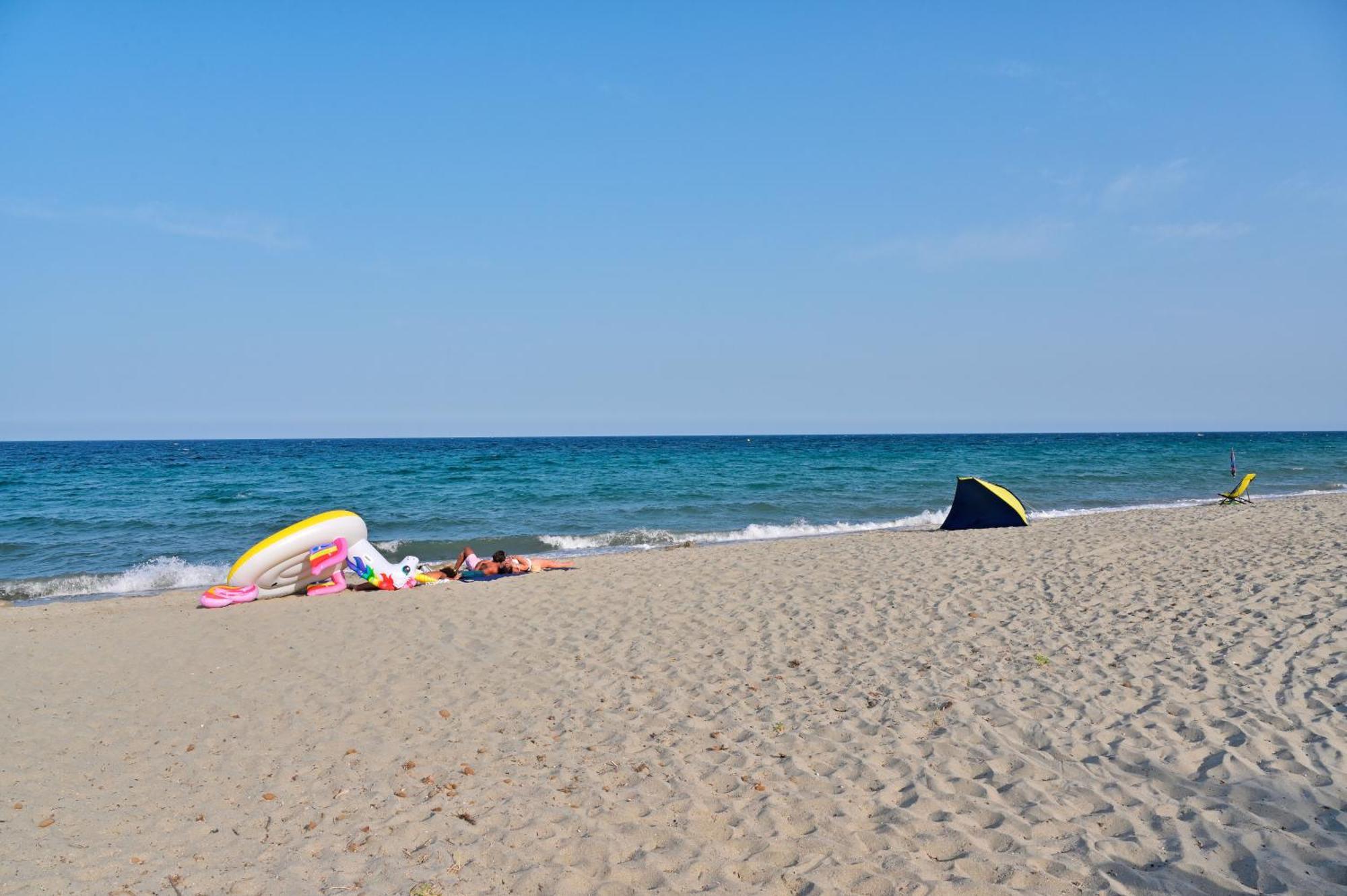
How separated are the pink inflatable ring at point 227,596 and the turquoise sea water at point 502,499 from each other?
14.0 feet

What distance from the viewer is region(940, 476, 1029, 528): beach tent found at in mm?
16469

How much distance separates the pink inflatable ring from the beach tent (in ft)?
41.7

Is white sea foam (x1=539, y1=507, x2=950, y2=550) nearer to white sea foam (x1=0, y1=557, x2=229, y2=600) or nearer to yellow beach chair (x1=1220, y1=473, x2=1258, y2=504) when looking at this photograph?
yellow beach chair (x1=1220, y1=473, x2=1258, y2=504)

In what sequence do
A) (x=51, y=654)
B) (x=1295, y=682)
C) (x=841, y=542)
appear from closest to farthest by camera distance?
1. (x=1295, y=682)
2. (x=51, y=654)
3. (x=841, y=542)

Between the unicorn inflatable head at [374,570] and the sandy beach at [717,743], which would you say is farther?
the unicorn inflatable head at [374,570]

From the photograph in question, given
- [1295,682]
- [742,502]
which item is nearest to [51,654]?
[1295,682]

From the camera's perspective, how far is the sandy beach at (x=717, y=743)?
3982 millimetres

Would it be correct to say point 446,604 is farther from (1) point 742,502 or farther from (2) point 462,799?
(1) point 742,502

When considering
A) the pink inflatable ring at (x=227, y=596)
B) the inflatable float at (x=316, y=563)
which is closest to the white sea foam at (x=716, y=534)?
the inflatable float at (x=316, y=563)

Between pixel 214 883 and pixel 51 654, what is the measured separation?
6.55 meters

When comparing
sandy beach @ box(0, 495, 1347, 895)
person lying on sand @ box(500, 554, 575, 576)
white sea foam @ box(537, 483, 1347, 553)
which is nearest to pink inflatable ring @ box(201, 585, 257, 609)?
sandy beach @ box(0, 495, 1347, 895)

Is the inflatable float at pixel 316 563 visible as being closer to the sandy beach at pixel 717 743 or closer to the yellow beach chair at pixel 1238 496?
the sandy beach at pixel 717 743

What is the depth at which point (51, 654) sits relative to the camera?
28.9ft

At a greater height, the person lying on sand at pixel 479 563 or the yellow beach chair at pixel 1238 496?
the yellow beach chair at pixel 1238 496
